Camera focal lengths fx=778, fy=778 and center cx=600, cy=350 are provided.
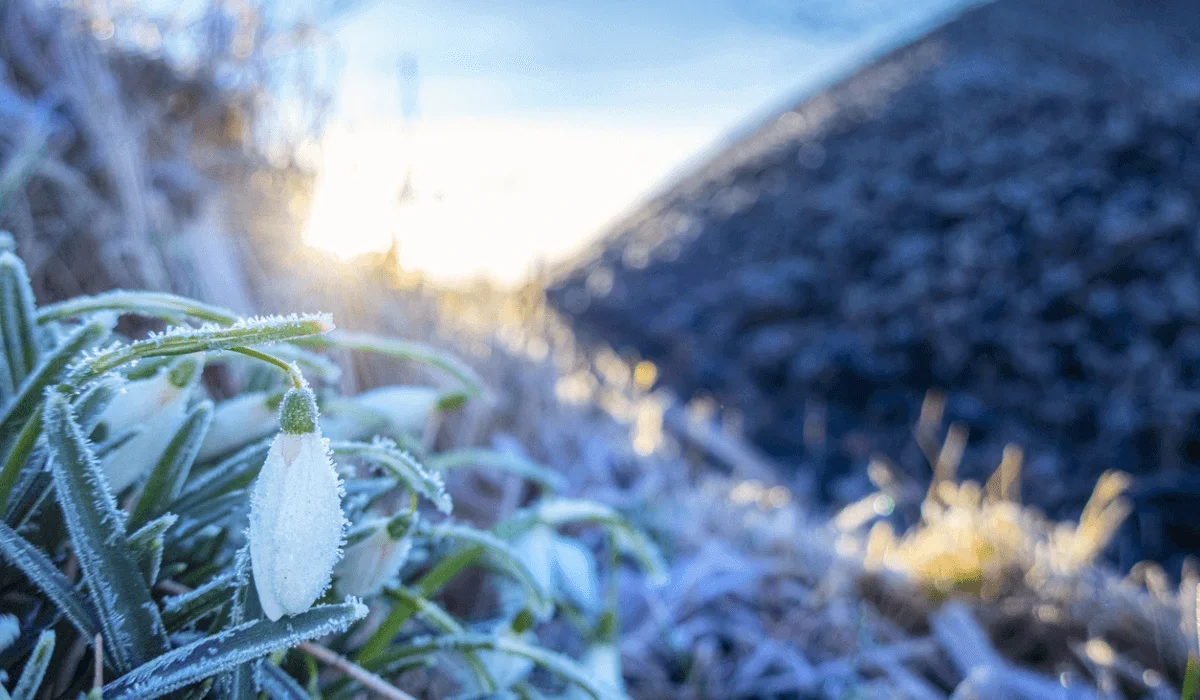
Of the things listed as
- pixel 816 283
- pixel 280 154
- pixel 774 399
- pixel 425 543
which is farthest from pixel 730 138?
pixel 425 543

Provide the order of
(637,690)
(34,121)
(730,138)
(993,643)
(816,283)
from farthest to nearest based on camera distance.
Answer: (730,138), (816,283), (34,121), (993,643), (637,690)

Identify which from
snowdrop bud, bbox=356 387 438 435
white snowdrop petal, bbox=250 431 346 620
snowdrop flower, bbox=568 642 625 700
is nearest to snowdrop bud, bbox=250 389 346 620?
white snowdrop petal, bbox=250 431 346 620

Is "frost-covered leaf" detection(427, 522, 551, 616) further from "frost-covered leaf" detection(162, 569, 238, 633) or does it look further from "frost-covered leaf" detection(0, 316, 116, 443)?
"frost-covered leaf" detection(0, 316, 116, 443)

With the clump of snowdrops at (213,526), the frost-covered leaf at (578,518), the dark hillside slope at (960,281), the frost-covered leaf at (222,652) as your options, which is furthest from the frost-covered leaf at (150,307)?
the dark hillside slope at (960,281)

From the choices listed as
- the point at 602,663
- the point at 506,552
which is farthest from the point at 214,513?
the point at 602,663

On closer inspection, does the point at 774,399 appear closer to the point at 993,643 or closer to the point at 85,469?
the point at 993,643
